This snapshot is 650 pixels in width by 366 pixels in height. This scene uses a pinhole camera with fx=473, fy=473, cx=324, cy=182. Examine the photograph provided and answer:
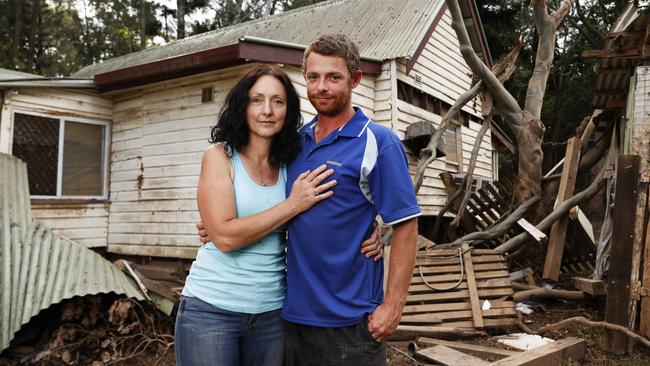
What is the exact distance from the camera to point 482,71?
689 centimetres

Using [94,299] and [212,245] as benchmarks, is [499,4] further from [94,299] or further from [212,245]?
[212,245]

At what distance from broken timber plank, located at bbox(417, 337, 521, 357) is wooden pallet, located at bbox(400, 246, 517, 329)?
0.47 meters

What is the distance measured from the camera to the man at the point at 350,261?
1831mm

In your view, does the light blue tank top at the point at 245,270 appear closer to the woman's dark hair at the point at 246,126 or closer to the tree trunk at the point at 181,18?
the woman's dark hair at the point at 246,126

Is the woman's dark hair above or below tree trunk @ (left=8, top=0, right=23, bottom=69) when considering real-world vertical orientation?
below

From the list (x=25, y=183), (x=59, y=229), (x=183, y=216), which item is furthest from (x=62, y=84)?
(x=183, y=216)

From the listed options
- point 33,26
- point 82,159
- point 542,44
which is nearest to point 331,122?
point 542,44

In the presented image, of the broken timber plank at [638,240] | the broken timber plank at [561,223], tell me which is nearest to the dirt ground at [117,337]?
the broken timber plank at [638,240]

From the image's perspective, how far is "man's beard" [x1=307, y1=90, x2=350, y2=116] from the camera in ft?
6.48

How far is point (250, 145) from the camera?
2.02 metres

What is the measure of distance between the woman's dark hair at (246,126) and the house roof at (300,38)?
420cm

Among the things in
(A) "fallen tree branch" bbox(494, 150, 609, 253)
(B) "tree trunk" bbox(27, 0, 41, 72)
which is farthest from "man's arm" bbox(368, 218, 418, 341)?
(B) "tree trunk" bbox(27, 0, 41, 72)

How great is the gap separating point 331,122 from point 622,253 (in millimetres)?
3788

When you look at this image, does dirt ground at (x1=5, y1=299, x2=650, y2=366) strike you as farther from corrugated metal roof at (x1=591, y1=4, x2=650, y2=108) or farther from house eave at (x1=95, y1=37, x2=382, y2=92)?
house eave at (x1=95, y1=37, x2=382, y2=92)
